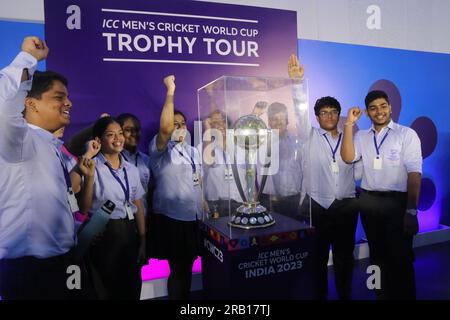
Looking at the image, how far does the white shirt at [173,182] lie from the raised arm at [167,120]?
0.06 m

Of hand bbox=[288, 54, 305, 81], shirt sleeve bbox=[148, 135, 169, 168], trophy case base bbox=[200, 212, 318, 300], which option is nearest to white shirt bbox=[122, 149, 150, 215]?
shirt sleeve bbox=[148, 135, 169, 168]

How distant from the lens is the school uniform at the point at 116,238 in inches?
79.3

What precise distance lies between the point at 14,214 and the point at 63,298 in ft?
1.92

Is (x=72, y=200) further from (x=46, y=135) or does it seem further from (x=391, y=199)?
(x=391, y=199)

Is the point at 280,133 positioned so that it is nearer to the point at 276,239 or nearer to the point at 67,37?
the point at 276,239

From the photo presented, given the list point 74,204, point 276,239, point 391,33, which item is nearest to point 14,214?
point 74,204

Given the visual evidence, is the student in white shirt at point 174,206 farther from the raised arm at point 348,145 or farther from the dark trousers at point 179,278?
the raised arm at point 348,145

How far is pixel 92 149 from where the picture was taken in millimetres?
2053

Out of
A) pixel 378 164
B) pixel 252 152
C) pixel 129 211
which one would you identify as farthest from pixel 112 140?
pixel 378 164

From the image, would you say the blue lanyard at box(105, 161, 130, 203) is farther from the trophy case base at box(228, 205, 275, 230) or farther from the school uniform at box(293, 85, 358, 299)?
the school uniform at box(293, 85, 358, 299)

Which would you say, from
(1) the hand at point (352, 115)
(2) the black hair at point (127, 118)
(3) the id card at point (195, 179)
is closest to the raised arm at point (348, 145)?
(1) the hand at point (352, 115)

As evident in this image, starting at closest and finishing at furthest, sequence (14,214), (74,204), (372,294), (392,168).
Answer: (14,214)
(74,204)
(392,168)
(372,294)
